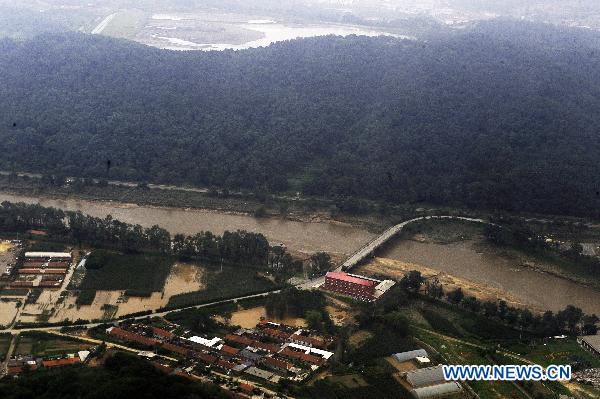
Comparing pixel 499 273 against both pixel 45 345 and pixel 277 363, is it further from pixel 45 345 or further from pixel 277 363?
pixel 45 345

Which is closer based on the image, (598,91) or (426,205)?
(426,205)

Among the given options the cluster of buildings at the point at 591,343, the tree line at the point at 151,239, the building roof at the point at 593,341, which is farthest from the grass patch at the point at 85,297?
the building roof at the point at 593,341

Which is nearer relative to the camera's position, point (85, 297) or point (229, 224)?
point (85, 297)

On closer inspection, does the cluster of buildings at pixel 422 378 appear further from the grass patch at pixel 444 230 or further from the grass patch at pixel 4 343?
the grass patch at pixel 444 230

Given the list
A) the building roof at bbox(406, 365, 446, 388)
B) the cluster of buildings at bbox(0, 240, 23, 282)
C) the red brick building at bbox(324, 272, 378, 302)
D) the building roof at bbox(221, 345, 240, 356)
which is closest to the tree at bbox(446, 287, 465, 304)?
the red brick building at bbox(324, 272, 378, 302)

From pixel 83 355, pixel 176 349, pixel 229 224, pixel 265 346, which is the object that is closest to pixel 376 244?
pixel 229 224

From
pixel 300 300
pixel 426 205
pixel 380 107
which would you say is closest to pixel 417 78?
pixel 380 107

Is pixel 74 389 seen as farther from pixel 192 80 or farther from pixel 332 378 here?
pixel 192 80
